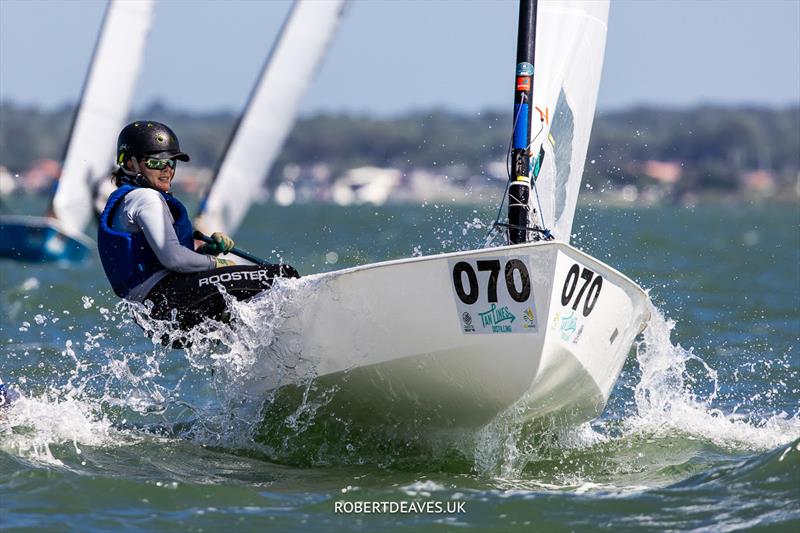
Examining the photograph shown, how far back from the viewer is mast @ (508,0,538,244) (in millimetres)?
5371

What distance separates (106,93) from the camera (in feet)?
42.8

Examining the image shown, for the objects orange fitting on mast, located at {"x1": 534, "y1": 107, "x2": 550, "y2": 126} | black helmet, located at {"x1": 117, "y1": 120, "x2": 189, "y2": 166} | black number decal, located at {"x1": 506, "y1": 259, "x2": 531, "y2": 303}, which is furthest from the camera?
orange fitting on mast, located at {"x1": 534, "y1": 107, "x2": 550, "y2": 126}

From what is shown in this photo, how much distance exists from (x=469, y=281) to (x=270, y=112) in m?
6.86

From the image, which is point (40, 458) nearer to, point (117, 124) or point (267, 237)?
point (117, 124)

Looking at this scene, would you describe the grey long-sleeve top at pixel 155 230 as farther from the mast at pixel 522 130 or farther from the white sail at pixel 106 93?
the white sail at pixel 106 93

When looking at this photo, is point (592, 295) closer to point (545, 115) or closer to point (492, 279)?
point (492, 279)

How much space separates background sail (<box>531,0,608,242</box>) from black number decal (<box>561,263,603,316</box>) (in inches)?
36.4

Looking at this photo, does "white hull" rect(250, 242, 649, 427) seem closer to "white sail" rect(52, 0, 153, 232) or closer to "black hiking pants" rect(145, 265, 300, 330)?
"black hiking pants" rect(145, 265, 300, 330)

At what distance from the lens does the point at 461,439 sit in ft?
17.9

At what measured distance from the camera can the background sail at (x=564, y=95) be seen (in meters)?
6.08

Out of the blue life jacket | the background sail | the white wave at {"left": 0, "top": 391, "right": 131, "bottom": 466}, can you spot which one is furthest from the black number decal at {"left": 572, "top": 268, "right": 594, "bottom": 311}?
the white wave at {"left": 0, "top": 391, "right": 131, "bottom": 466}

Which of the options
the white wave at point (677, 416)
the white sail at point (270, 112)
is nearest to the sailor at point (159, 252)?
the white wave at point (677, 416)

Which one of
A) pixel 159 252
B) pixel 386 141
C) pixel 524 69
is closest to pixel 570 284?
pixel 524 69

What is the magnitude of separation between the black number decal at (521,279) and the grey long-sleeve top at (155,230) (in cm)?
142
